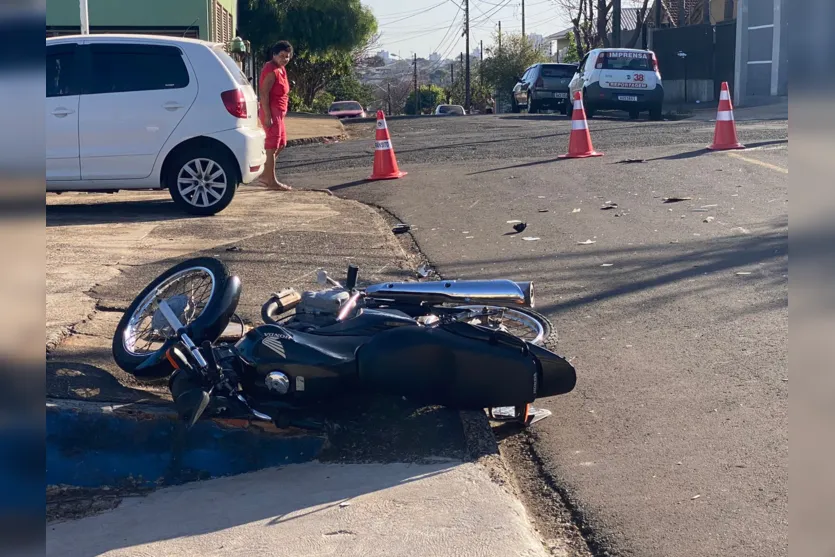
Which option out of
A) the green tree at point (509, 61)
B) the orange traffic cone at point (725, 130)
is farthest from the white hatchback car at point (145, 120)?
the green tree at point (509, 61)

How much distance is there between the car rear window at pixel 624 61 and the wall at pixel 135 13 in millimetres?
9740

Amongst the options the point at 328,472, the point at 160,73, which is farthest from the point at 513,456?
the point at 160,73

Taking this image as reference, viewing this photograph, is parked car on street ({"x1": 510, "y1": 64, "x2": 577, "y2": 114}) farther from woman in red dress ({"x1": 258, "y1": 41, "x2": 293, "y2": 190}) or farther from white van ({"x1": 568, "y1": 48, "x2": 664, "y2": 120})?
woman in red dress ({"x1": 258, "y1": 41, "x2": 293, "y2": 190})

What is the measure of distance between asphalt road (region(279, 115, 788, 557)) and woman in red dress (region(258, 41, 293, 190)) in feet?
2.87

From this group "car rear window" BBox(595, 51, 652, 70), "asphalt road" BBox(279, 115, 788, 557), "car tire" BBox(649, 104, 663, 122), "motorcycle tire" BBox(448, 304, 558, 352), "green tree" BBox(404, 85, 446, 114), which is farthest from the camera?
"green tree" BBox(404, 85, 446, 114)

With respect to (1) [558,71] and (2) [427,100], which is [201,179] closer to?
(1) [558,71]

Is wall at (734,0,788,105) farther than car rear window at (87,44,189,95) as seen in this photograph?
Yes

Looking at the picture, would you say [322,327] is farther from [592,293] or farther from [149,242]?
[149,242]

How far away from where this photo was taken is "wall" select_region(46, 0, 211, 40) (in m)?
24.3

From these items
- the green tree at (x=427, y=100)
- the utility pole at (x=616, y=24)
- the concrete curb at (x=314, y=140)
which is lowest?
the concrete curb at (x=314, y=140)

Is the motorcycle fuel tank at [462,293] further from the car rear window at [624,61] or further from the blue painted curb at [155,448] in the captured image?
the car rear window at [624,61]

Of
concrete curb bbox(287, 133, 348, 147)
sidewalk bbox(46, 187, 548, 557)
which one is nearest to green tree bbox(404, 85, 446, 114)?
concrete curb bbox(287, 133, 348, 147)

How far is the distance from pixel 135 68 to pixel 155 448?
667cm

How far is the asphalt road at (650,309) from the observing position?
11.4ft
